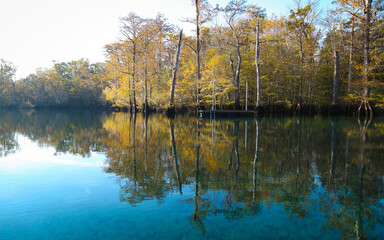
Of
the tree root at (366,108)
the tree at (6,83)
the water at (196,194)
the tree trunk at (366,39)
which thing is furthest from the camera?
the tree at (6,83)

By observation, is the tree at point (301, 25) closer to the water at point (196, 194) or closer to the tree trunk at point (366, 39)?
the tree trunk at point (366, 39)

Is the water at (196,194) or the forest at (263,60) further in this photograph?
the forest at (263,60)

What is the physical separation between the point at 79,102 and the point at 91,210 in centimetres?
5828

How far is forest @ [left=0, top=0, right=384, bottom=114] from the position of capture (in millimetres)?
20359

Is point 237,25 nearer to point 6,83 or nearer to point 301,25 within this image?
point 301,25

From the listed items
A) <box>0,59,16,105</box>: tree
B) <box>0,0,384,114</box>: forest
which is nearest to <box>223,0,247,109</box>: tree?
<box>0,0,384,114</box>: forest

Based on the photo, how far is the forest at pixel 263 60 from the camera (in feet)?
66.8

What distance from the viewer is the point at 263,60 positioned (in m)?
26.0

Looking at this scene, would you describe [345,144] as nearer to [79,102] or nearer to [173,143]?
[173,143]

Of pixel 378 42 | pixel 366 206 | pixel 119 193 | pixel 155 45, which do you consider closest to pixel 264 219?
pixel 366 206

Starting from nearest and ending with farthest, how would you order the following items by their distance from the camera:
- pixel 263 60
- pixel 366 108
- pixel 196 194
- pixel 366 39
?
pixel 196 194, pixel 366 39, pixel 366 108, pixel 263 60

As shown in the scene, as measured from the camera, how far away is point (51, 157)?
6766mm

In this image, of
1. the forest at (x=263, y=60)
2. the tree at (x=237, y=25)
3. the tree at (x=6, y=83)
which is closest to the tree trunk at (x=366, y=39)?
the forest at (x=263, y=60)

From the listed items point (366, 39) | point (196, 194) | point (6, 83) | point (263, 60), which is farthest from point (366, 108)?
point (6, 83)
